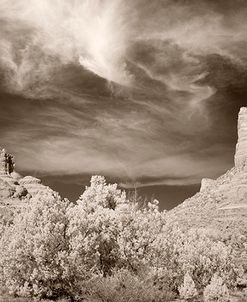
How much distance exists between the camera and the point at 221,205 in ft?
349


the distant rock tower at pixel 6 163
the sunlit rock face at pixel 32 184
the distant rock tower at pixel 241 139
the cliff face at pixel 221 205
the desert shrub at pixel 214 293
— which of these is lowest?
the desert shrub at pixel 214 293

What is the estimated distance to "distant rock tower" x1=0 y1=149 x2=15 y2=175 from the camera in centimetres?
12938

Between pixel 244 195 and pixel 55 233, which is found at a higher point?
pixel 244 195

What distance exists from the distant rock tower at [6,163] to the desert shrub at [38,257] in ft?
350

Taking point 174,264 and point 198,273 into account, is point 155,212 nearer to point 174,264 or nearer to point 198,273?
point 174,264

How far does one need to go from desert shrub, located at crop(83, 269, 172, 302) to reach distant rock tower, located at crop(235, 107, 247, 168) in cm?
12653

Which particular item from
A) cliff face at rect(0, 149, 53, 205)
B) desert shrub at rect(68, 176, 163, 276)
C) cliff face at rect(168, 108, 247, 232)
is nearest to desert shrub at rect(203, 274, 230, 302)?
desert shrub at rect(68, 176, 163, 276)

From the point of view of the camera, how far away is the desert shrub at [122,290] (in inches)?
727

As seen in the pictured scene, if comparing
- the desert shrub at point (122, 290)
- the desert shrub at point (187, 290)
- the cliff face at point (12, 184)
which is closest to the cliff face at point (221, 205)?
the cliff face at point (12, 184)

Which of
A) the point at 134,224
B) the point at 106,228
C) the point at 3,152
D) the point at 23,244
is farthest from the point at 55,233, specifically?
the point at 3,152

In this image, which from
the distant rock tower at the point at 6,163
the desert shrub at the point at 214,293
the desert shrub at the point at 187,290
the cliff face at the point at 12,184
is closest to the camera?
the desert shrub at the point at 187,290

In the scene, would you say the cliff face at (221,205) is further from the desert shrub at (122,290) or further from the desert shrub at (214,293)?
the desert shrub at (122,290)

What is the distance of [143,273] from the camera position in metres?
20.9

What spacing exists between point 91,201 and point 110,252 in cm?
377
